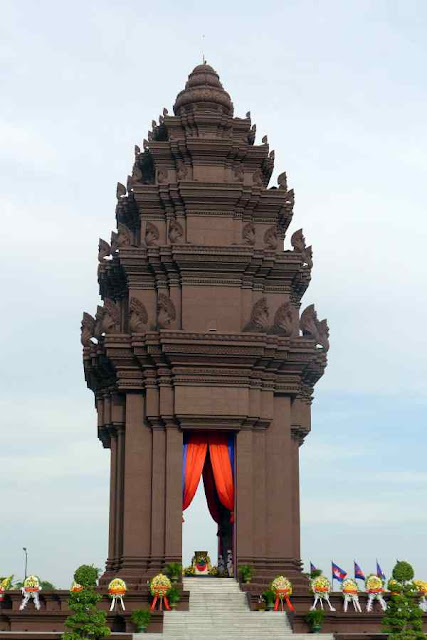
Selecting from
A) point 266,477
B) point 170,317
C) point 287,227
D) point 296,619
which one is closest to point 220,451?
point 266,477

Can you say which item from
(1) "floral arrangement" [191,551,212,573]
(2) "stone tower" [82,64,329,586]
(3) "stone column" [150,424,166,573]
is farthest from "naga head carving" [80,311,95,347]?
(1) "floral arrangement" [191,551,212,573]

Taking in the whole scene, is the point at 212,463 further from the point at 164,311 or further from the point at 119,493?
the point at 164,311

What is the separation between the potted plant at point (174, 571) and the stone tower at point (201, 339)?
94 cm

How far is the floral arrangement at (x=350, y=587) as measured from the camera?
39.3 meters

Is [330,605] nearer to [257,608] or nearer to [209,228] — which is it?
[257,608]

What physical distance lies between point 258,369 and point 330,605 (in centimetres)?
1005

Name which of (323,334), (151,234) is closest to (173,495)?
(323,334)

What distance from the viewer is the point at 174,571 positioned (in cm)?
4084

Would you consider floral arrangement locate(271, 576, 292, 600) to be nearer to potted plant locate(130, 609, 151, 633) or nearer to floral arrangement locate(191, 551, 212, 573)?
potted plant locate(130, 609, 151, 633)

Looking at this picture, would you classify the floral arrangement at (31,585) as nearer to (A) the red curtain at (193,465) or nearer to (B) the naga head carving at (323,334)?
(A) the red curtain at (193,465)

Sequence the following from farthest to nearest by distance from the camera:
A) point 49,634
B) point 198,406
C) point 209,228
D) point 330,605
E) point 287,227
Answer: point 287,227
point 209,228
point 198,406
point 330,605
point 49,634

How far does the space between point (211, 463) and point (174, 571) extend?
16.9 ft

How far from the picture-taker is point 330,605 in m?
39.3

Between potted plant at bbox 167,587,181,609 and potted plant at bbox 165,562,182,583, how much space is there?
1798 mm
